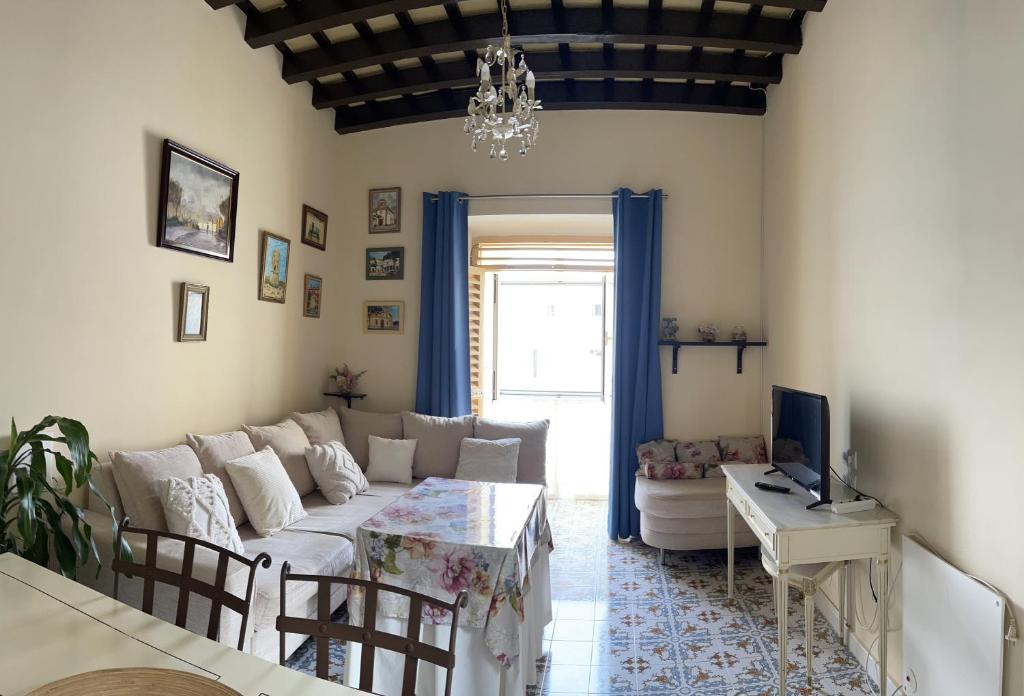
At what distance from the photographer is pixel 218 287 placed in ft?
11.2

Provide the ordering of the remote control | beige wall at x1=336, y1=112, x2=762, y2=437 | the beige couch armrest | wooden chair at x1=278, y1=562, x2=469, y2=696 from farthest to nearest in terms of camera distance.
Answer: beige wall at x1=336, y1=112, x2=762, y2=437 → the remote control → the beige couch armrest → wooden chair at x1=278, y1=562, x2=469, y2=696

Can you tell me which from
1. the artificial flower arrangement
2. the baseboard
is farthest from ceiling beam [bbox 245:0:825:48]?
the baseboard

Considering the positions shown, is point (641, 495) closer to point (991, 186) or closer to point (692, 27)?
point (991, 186)

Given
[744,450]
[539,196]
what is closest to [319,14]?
[539,196]

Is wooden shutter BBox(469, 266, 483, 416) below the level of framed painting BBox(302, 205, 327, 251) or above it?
below

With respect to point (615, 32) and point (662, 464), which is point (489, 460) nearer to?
point (662, 464)

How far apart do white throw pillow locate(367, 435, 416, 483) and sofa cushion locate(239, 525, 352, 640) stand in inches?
42.4

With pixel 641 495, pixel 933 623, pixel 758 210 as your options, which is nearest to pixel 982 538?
pixel 933 623

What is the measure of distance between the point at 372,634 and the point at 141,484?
192 centimetres

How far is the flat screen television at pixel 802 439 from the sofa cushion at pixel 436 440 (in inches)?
87.1

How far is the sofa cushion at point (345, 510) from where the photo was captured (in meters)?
3.08

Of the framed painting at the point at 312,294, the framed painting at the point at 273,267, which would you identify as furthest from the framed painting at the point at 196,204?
the framed painting at the point at 312,294

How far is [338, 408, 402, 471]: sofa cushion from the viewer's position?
14.0 ft

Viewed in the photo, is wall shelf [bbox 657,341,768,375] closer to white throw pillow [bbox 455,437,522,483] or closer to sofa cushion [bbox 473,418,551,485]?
sofa cushion [bbox 473,418,551,485]
